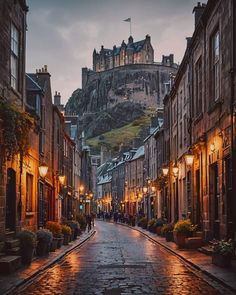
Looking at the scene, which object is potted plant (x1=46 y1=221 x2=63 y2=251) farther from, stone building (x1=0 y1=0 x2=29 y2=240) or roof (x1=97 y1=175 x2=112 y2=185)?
roof (x1=97 y1=175 x2=112 y2=185)

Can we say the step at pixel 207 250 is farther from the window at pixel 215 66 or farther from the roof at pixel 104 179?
the roof at pixel 104 179

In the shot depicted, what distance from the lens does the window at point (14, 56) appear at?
20875 mm

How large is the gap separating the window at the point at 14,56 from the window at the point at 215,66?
25.2 feet

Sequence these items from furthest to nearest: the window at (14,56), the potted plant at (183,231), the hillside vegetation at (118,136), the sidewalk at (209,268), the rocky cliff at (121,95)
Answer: the rocky cliff at (121,95) → the hillside vegetation at (118,136) → the potted plant at (183,231) → the window at (14,56) → the sidewalk at (209,268)

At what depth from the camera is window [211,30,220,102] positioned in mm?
23597

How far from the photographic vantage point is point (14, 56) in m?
21.2

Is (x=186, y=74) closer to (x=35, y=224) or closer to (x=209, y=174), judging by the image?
(x=209, y=174)

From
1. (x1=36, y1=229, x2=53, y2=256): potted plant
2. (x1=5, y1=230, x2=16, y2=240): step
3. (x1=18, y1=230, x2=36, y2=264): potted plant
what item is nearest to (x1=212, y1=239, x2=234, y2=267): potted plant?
(x1=18, y1=230, x2=36, y2=264): potted plant

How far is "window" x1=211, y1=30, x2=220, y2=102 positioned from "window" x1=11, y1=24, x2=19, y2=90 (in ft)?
25.2

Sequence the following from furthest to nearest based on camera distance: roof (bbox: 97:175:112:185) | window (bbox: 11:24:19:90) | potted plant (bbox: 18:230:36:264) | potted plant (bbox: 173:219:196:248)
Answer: roof (bbox: 97:175:112:185)
potted plant (bbox: 173:219:196:248)
window (bbox: 11:24:19:90)
potted plant (bbox: 18:230:36:264)

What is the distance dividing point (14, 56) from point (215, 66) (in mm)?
8084

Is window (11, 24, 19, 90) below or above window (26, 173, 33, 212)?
above

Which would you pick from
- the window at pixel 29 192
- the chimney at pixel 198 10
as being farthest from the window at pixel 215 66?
the window at pixel 29 192

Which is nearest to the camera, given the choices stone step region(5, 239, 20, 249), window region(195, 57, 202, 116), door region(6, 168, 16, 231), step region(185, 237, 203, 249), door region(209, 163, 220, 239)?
stone step region(5, 239, 20, 249)
